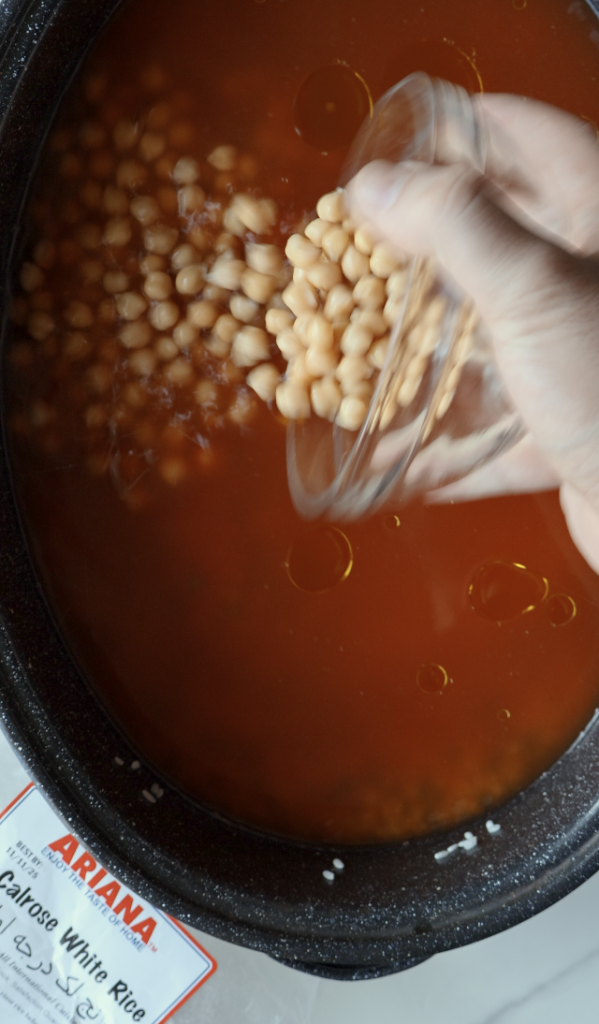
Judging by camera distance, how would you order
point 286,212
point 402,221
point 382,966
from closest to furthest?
point 402,221, point 382,966, point 286,212

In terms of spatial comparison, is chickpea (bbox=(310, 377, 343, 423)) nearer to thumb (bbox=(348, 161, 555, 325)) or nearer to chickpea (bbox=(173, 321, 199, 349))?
chickpea (bbox=(173, 321, 199, 349))

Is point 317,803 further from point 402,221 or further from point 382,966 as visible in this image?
point 402,221

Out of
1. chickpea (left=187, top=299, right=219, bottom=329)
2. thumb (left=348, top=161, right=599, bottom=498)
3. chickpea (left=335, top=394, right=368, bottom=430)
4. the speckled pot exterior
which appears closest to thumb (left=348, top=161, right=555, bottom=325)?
thumb (left=348, top=161, right=599, bottom=498)

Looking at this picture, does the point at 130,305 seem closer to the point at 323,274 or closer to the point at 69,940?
the point at 323,274

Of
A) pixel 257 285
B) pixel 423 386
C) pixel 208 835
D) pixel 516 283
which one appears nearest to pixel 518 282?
pixel 516 283

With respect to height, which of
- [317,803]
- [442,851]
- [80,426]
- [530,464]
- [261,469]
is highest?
[80,426]

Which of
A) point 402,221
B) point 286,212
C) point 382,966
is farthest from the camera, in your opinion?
point 286,212

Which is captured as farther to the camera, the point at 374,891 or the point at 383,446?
the point at 374,891

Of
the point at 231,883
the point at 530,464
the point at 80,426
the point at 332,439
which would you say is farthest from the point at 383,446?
the point at 231,883

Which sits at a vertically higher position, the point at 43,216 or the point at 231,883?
the point at 43,216
